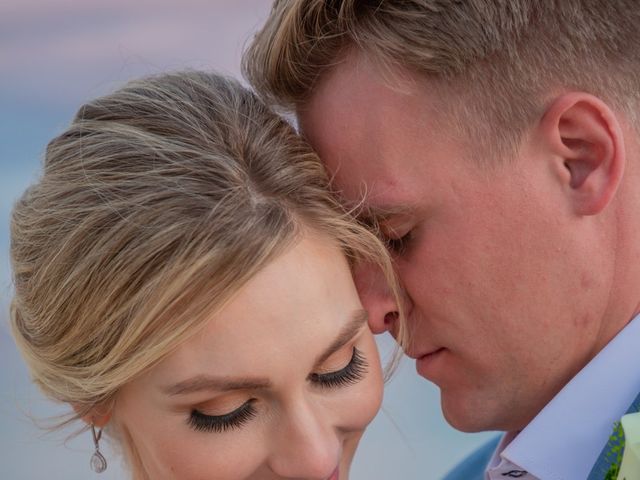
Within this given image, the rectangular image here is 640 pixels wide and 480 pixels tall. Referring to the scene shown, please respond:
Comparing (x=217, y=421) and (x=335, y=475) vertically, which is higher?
(x=217, y=421)

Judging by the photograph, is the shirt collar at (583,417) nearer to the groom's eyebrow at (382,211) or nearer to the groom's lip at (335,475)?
the groom's lip at (335,475)

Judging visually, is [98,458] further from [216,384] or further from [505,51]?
[505,51]

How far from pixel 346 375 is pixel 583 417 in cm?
61

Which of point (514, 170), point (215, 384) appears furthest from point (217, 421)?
point (514, 170)

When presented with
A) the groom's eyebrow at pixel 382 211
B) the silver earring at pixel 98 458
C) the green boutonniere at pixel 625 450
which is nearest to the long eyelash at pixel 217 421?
the silver earring at pixel 98 458

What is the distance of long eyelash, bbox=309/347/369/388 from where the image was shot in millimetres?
2686

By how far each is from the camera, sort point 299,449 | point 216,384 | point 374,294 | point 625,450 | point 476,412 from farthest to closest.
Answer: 1. point 476,412
2. point 374,294
3. point 299,449
4. point 216,384
5. point 625,450

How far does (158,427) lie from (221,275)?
41 centimetres

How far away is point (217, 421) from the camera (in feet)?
8.48

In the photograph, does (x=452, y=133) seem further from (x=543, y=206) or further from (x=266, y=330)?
(x=266, y=330)

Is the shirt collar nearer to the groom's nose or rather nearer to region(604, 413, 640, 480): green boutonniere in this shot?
region(604, 413, 640, 480): green boutonniere

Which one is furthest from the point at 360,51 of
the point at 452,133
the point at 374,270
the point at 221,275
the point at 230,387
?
the point at 230,387

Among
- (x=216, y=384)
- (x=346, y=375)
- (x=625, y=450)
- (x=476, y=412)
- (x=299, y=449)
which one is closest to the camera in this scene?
(x=625, y=450)

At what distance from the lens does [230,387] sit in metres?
2.52
